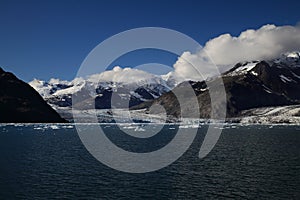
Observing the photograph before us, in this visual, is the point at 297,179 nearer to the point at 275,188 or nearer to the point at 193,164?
the point at 275,188

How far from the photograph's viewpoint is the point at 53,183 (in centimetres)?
5512

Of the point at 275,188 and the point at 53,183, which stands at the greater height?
the point at 53,183

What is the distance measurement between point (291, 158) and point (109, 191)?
55026 millimetres

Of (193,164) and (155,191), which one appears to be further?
(193,164)

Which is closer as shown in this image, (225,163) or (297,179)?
(297,179)

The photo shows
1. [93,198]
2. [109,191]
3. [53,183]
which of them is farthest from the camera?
[53,183]

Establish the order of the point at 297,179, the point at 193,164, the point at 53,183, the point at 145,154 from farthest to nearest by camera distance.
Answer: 1. the point at 145,154
2. the point at 193,164
3. the point at 297,179
4. the point at 53,183

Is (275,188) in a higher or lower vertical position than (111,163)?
lower

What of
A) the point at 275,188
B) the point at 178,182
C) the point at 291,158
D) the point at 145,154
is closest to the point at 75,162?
the point at 145,154

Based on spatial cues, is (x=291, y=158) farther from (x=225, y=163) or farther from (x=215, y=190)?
(x=215, y=190)

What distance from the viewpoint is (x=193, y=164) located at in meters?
75.0

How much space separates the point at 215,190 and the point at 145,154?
141ft

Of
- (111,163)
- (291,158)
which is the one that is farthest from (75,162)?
(291,158)

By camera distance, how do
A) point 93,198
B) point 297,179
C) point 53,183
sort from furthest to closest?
point 297,179 < point 53,183 < point 93,198
